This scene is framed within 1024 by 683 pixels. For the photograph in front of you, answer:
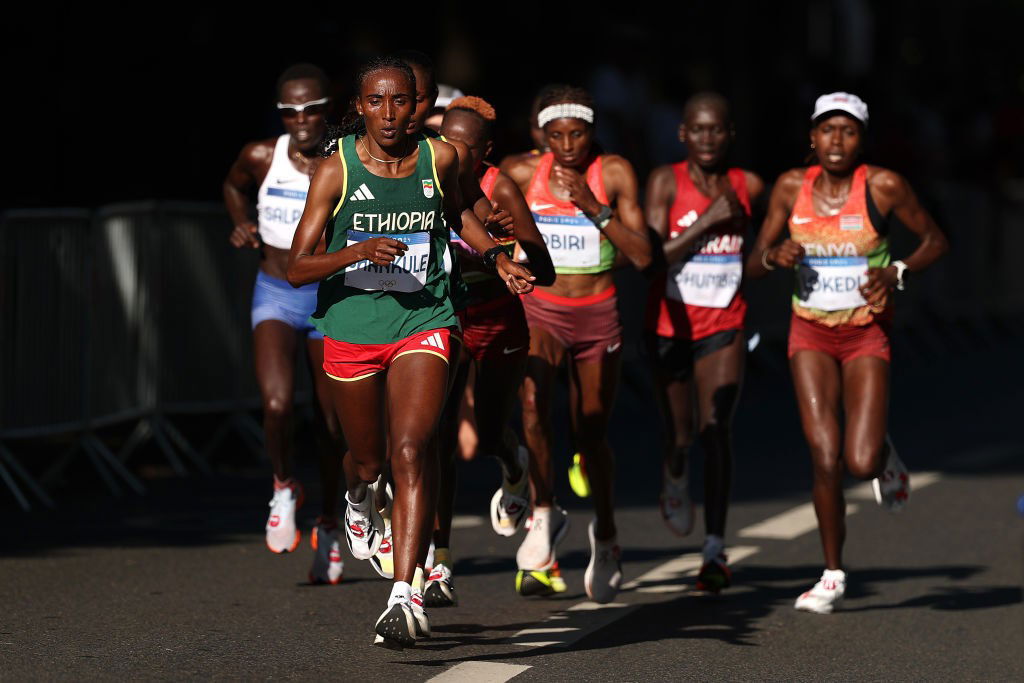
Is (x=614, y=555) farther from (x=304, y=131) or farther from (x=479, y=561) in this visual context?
(x=304, y=131)

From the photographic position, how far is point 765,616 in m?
8.78

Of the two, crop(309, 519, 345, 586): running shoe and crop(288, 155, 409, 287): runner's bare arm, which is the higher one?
crop(288, 155, 409, 287): runner's bare arm

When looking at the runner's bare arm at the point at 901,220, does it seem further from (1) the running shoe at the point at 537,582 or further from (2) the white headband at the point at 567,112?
(1) the running shoe at the point at 537,582

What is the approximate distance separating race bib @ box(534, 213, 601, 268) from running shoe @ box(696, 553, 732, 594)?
1344mm

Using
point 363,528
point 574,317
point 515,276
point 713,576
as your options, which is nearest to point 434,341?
point 515,276

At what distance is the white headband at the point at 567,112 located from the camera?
29.7ft

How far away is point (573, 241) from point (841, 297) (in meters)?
1.12

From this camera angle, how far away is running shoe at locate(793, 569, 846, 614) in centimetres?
882

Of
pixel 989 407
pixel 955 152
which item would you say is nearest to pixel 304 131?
pixel 989 407

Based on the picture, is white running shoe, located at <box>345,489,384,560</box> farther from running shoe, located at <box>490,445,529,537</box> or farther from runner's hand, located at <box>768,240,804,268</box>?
runner's hand, located at <box>768,240,804,268</box>

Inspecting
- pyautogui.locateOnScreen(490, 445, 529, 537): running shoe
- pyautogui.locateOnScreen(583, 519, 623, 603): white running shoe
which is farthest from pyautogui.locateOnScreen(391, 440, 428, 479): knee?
pyautogui.locateOnScreen(583, 519, 623, 603): white running shoe

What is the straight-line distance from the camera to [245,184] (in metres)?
10.1

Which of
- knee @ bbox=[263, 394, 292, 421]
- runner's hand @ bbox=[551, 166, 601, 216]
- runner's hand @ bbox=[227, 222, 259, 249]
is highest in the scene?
runner's hand @ bbox=[551, 166, 601, 216]

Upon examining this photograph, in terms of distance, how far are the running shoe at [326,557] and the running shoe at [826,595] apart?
1.92 m
